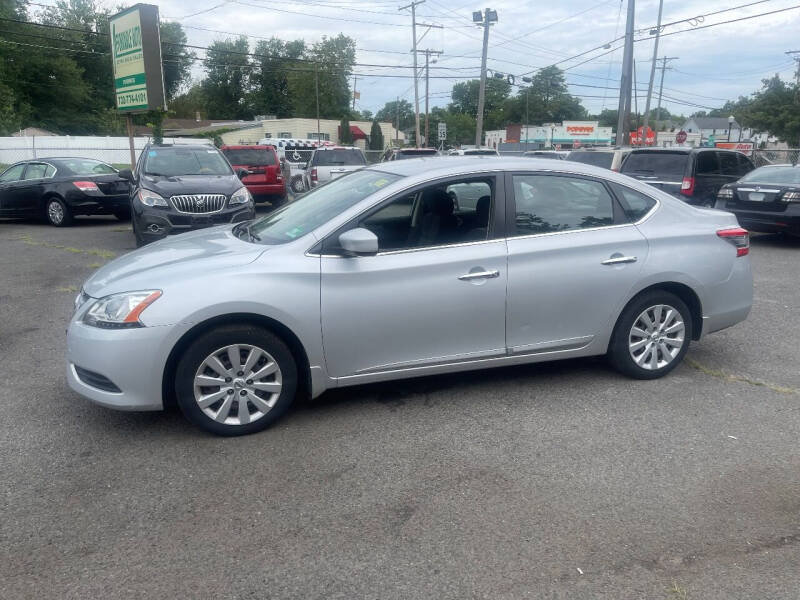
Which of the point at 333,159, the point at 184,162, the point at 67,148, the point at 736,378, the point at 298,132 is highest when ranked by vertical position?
the point at 184,162

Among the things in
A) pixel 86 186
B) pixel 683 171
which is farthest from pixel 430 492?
pixel 86 186

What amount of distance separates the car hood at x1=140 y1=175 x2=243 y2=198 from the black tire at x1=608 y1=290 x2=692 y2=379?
24.1 ft

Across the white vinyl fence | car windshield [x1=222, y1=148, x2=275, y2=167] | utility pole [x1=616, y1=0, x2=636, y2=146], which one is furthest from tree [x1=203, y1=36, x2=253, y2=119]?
car windshield [x1=222, y1=148, x2=275, y2=167]

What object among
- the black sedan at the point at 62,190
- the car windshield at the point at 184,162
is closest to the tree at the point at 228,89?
the black sedan at the point at 62,190

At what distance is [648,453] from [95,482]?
306 cm

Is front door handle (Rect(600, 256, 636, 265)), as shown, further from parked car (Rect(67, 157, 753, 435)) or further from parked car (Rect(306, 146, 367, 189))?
parked car (Rect(306, 146, 367, 189))

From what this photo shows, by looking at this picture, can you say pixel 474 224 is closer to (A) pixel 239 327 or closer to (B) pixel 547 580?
(A) pixel 239 327

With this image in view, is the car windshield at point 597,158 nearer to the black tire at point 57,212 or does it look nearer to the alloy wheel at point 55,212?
the black tire at point 57,212

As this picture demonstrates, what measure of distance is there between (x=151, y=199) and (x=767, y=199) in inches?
387

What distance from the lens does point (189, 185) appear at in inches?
427

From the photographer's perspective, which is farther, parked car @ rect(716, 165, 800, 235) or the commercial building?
the commercial building

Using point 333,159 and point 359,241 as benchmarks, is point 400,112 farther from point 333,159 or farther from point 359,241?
point 359,241

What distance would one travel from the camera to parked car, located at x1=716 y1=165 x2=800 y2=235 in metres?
11.6

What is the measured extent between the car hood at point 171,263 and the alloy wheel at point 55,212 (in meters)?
11.1
